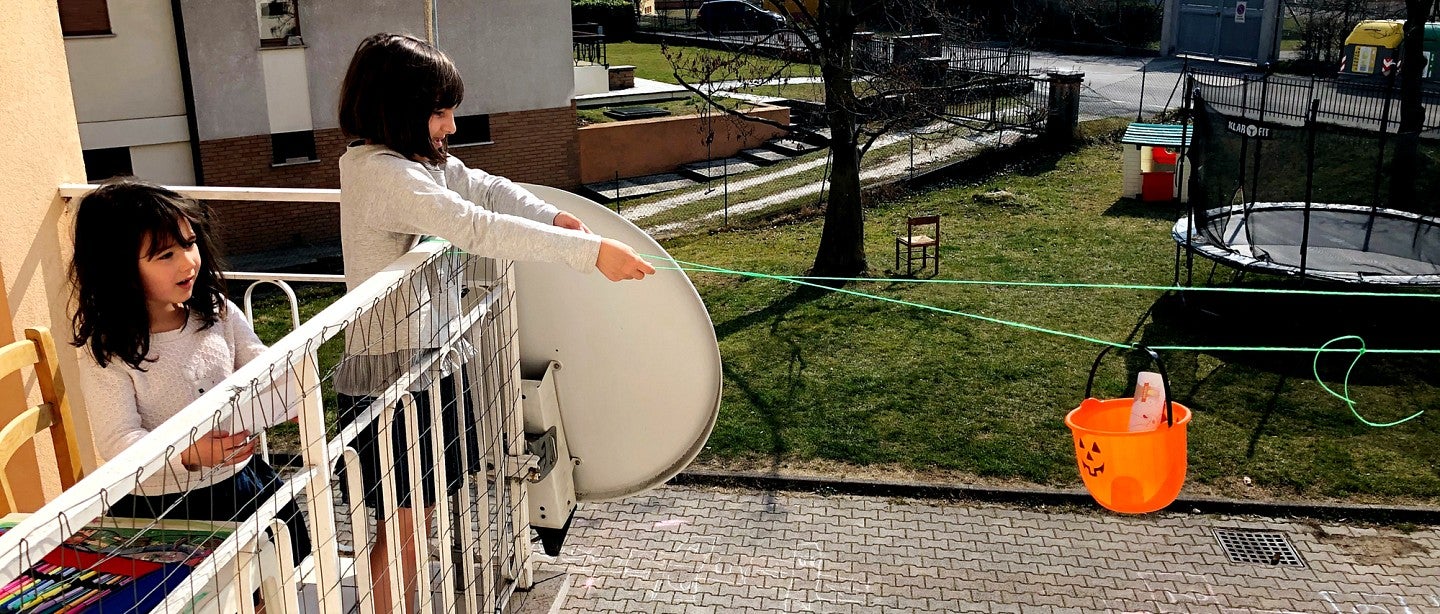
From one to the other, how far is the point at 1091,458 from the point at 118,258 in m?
3.71

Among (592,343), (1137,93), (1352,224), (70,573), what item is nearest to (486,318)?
(592,343)

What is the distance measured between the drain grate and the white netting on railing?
13.7 feet

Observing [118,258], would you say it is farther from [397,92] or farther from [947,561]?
[947,561]

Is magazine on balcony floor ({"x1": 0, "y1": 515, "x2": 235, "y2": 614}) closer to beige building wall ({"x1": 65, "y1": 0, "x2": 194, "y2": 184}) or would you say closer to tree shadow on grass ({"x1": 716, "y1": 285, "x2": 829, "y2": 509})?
tree shadow on grass ({"x1": 716, "y1": 285, "x2": 829, "y2": 509})

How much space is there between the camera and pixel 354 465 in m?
3.53

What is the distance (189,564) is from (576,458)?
2.49 meters

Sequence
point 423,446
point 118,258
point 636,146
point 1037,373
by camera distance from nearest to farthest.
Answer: point 118,258 < point 423,446 < point 1037,373 < point 636,146

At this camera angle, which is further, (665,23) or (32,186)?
(665,23)

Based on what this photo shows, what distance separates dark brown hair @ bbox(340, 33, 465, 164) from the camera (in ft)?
11.6

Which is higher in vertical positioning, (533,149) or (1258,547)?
(533,149)

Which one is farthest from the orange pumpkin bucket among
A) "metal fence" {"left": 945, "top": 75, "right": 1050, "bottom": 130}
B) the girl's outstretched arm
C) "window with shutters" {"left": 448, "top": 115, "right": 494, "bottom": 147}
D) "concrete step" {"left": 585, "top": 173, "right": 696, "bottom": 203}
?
"window with shutters" {"left": 448, "top": 115, "right": 494, "bottom": 147}

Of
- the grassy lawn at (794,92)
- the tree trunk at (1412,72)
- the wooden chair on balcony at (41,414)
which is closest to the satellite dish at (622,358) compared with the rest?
the wooden chair on balcony at (41,414)

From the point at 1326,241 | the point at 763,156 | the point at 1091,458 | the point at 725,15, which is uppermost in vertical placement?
the point at 725,15

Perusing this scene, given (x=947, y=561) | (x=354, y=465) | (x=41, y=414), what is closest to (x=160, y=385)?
(x=354, y=465)
